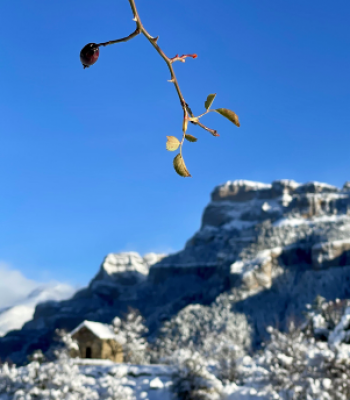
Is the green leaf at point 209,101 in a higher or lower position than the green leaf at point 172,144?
higher

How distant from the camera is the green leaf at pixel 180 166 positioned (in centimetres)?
75

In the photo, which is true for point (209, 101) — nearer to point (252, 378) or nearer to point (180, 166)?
point (180, 166)

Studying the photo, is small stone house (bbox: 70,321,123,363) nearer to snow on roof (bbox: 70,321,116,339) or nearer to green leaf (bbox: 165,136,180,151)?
snow on roof (bbox: 70,321,116,339)

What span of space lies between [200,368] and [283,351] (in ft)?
10.2

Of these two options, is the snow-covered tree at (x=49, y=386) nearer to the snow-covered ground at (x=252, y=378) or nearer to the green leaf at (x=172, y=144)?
the snow-covered ground at (x=252, y=378)

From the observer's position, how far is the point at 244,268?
6900 cm

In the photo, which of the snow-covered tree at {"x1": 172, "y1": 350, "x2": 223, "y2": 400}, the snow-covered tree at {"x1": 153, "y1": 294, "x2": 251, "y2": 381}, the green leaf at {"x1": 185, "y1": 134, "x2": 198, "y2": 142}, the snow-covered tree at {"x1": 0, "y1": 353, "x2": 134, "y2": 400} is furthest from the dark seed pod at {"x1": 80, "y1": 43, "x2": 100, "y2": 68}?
the snow-covered tree at {"x1": 153, "y1": 294, "x2": 251, "y2": 381}

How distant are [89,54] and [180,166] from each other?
277 mm

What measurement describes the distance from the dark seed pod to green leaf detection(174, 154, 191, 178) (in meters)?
0.26

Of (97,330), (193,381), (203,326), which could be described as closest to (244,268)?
(203,326)

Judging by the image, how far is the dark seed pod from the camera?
825mm

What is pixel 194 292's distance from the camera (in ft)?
241

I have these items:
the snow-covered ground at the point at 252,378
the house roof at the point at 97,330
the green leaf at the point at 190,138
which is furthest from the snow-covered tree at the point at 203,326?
the green leaf at the point at 190,138

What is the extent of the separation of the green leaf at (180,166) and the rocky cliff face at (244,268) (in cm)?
5821
